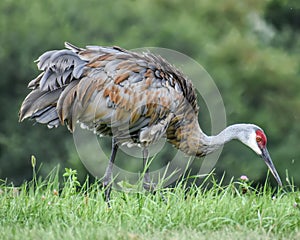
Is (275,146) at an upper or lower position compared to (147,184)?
lower

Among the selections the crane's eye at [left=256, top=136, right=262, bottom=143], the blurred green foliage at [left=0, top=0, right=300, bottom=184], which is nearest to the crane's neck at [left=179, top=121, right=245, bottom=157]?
the crane's eye at [left=256, top=136, right=262, bottom=143]

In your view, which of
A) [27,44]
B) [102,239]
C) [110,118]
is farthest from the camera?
[27,44]

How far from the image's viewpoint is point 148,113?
6.98 metres

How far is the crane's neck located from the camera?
296 inches

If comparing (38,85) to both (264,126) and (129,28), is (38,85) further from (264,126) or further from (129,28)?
(129,28)

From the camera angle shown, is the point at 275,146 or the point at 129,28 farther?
the point at 129,28

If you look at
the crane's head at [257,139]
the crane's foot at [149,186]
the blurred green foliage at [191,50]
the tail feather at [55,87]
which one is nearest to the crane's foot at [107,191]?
the crane's foot at [149,186]

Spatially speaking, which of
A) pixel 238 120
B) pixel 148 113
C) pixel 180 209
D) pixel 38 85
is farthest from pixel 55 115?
pixel 238 120

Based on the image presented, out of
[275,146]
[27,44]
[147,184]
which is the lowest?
[275,146]

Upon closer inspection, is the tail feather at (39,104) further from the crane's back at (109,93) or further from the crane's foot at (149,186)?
the crane's foot at (149,186)

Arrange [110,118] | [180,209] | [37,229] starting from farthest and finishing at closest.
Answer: [110,118] → [180,209] → [37,229]

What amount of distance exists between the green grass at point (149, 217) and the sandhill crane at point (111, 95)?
822mm

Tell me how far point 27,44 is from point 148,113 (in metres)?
12.7

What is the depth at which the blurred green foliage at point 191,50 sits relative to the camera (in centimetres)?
1680
